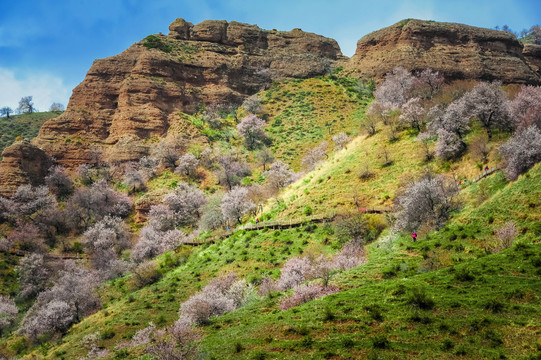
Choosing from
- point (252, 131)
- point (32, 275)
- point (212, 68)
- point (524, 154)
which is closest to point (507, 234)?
point (524, 154)

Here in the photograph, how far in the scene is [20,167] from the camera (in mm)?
56062

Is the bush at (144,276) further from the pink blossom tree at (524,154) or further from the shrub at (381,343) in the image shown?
the pink blossom tree at (524,154)

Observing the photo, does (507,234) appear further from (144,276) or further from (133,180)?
(133,180)

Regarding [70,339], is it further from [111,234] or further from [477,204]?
[477,204]

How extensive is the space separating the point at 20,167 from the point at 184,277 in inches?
1600

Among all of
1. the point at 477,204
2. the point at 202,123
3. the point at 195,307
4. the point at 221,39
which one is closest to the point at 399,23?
the point at 221,39

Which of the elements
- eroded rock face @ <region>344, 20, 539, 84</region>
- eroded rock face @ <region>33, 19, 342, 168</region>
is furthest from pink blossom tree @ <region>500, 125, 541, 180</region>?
eroded rock face @ <region>33, 19, 342, 168</region>

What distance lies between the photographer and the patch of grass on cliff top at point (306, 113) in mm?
67250

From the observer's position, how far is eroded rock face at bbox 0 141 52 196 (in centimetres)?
5396

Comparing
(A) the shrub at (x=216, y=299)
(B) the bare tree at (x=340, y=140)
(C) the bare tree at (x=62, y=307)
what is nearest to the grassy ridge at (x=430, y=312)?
(A) the shrub at (x=216, y=299)

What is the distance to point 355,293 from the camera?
17.5 m

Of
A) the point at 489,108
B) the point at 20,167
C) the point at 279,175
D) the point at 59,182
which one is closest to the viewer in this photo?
the point at 489,108

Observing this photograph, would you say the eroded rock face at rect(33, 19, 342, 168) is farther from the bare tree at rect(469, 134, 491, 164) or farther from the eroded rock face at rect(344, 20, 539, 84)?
the bare tree at rect(469, 134, 491, 164)

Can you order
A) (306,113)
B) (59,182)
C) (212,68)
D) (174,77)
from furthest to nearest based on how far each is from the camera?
(212,68) < (174,77) < (306,113) < (59,182)
